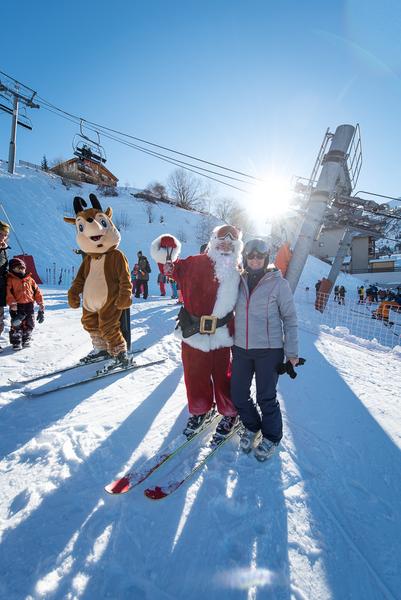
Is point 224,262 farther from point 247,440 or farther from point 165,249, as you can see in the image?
point 247,440

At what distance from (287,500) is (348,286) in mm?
29591

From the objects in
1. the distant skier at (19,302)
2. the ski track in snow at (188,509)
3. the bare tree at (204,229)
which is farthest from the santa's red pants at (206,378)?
the bare tree at (204,229)

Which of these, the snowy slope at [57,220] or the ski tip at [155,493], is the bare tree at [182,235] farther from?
the ski tip at [155,493]

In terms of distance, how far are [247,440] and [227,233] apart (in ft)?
5.62

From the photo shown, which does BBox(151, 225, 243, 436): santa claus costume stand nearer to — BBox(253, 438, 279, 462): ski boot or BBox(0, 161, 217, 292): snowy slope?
BBox(253, 438, 279, 462): ski boot

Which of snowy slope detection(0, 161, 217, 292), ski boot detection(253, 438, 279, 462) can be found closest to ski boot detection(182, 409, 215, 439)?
ski boot detection(253, 438, 279, 462)

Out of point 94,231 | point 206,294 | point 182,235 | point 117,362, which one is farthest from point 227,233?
point 182,235

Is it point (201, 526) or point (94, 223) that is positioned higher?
point (94, 223)

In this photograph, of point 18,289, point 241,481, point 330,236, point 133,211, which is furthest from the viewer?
point 330,236

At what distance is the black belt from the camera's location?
2156mm

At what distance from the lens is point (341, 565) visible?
1360mm

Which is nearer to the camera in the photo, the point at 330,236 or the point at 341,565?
the point at 341,565

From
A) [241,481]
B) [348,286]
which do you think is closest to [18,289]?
[241,481]

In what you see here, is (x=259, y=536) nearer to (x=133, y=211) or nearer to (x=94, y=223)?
(x=94, y=223)
